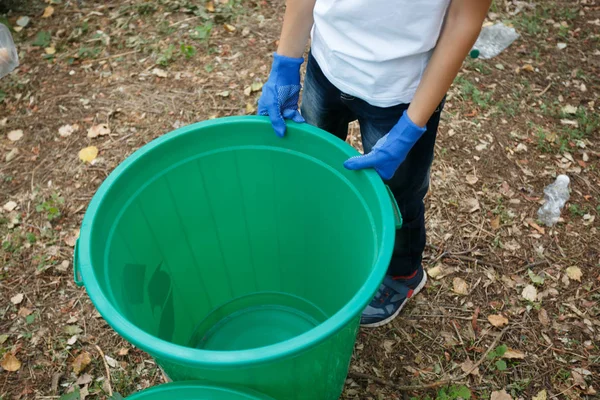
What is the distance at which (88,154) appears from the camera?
2453 mm

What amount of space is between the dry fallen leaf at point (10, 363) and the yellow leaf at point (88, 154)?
38.9 inches

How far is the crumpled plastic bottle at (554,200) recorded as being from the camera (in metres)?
2.22

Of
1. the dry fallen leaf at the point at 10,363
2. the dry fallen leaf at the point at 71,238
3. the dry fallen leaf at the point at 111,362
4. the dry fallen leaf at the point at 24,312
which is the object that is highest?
the dry fallen leaf at the point at 71,238

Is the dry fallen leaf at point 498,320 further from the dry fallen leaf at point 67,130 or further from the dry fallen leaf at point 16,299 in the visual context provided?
the dry fallen leaf at point 67,130

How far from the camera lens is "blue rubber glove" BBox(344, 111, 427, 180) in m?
1.20

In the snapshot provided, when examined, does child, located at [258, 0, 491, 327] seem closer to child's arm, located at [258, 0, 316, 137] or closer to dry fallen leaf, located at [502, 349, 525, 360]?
child's arm, located at [258, 0, 316, 137]

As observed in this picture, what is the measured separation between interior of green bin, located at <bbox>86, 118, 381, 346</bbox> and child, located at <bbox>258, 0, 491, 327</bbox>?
0.13 m

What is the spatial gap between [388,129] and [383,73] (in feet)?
0.60

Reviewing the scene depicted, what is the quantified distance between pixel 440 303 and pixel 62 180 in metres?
1.84

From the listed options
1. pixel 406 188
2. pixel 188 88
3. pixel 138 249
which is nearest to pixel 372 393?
pixel 406 188

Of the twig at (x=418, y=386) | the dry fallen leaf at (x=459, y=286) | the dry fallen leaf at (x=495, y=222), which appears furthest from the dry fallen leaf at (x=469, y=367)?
the dry fallen leaf at (x=495, y=222)

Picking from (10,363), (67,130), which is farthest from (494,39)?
(10,363)

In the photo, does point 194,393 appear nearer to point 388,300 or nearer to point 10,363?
point 388,300

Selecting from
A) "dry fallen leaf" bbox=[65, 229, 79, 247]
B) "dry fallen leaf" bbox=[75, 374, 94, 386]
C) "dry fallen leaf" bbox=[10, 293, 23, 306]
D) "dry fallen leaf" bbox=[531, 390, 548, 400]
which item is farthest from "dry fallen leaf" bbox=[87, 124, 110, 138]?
"dry fallen leaf" bbox=[531, 390, 548, 400]
